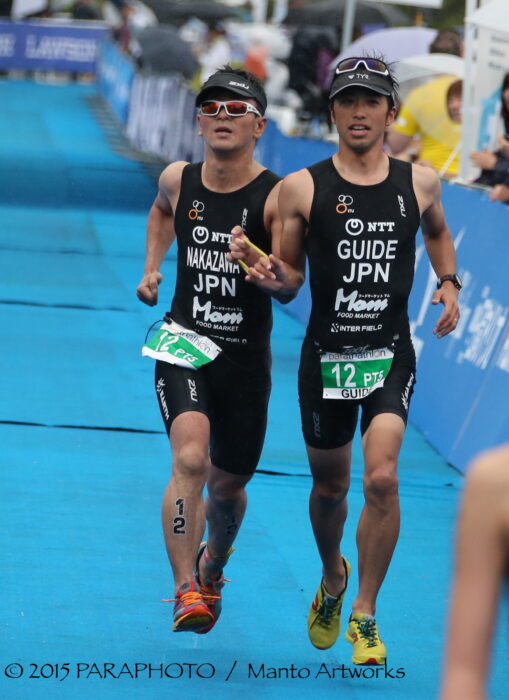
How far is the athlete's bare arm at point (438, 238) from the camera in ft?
18.9

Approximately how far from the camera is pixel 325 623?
584 cm

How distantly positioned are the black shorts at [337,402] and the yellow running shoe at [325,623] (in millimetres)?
629

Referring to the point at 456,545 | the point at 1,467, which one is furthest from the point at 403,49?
the point at 456,545

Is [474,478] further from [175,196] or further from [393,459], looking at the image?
[175,196]

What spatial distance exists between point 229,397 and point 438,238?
3.47 ft

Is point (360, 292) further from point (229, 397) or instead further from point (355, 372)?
point (229, 397)

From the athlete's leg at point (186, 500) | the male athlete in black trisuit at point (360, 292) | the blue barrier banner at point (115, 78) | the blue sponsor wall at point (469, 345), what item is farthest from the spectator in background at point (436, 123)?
the blue barrier banner at point (115, 78)

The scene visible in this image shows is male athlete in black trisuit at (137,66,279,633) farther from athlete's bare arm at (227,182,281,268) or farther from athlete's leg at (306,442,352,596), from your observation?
athlete's leg at (306,442,352,596)

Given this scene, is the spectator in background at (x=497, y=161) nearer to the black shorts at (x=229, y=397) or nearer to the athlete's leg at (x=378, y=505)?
the black shorts at (x=229, y=397)

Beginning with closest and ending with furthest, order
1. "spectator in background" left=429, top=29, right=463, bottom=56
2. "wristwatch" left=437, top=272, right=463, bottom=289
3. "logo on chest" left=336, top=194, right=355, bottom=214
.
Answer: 1. "logo on chest" left=336, top=194, right=355, bottom=214
2. "wristwatch" left=437, top=272, right=463, bottom=289
3. "spectator in background" left=429, top=29, right=463, bottom=56

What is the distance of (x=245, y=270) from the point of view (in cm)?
564

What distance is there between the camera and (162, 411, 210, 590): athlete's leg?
547cm

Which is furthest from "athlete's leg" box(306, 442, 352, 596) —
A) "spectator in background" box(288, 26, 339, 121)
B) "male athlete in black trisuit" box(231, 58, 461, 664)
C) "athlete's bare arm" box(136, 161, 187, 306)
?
"spectator in background" box(288, 26, 339, 121)

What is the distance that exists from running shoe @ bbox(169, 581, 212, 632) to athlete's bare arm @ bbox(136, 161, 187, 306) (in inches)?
49.9
